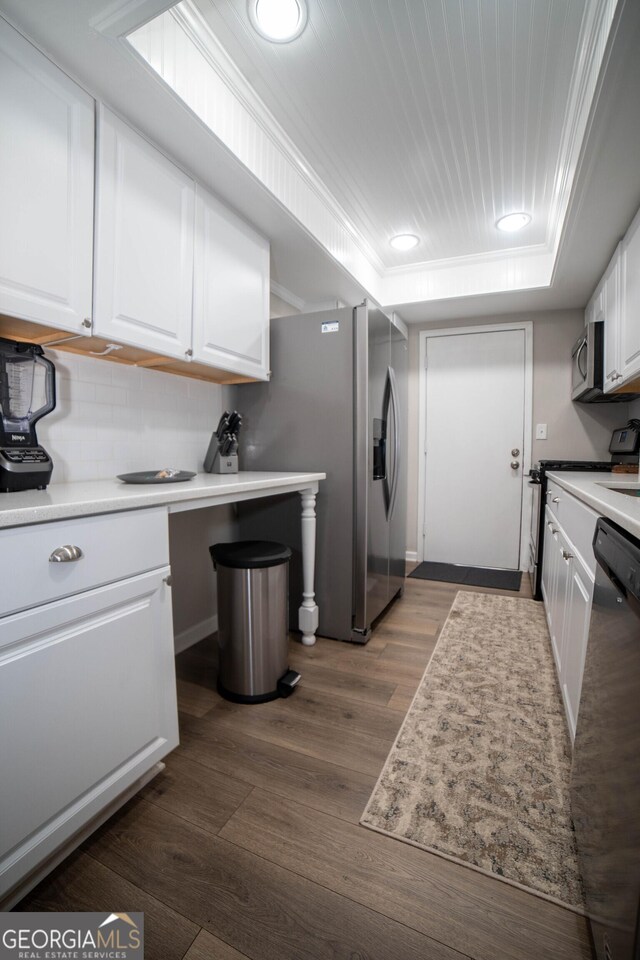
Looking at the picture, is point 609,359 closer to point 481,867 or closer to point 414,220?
point 414,220

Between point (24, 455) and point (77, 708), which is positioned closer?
point (77, 708)

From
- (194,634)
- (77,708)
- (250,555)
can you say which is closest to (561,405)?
(250,555)

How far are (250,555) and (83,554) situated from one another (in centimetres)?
83

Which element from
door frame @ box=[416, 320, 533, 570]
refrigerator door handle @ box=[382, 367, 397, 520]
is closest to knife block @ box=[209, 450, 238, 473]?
refrigerator door handle @ box=[382, 367, 397, 520]

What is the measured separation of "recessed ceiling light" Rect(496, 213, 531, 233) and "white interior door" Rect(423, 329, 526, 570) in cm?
99

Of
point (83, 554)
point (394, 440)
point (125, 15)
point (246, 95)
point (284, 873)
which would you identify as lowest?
point (284, 873)

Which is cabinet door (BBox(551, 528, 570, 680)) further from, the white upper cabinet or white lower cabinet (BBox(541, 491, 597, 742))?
the white upper cabinet

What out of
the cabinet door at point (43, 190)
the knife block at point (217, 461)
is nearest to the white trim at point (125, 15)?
the cabinet door at point (43, 190)

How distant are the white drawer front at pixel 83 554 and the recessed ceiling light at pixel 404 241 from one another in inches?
103

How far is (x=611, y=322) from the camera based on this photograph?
242 centimetres

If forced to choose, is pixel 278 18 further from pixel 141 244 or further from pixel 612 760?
pixel 612 760

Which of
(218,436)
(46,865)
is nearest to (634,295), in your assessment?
(218,436)

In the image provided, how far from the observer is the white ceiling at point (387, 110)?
134 centimetres

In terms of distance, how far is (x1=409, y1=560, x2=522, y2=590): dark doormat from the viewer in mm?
3334
